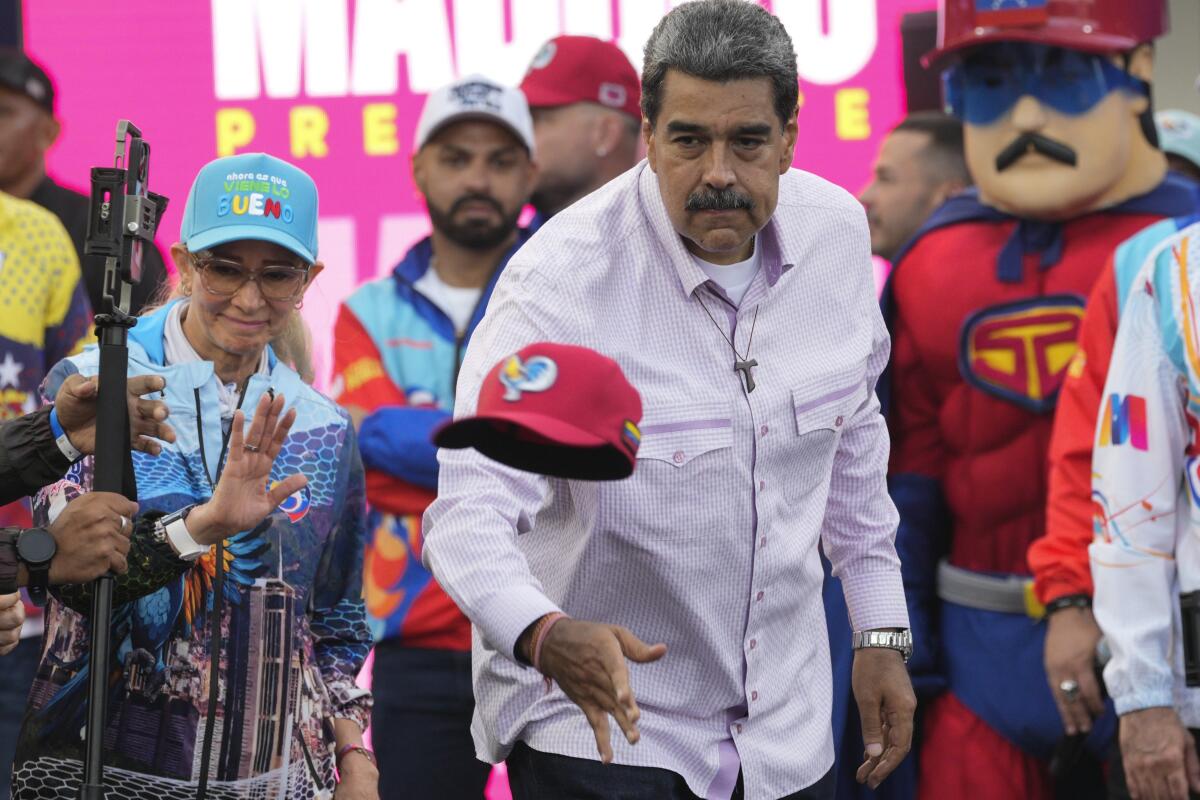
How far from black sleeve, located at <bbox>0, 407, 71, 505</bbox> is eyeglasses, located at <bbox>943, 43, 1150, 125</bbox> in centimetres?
273

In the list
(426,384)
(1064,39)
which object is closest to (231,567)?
(426,384)

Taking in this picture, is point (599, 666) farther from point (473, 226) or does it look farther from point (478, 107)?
point (478, 107)

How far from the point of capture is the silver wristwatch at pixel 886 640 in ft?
10.3

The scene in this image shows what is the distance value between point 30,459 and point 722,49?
1219 mm

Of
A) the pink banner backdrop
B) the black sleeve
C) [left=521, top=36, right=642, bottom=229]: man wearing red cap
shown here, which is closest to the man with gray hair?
the black sleeve

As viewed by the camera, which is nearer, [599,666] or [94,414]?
[599,666]

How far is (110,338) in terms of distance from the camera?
2.74 meters

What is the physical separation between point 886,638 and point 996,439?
1599 millimetres

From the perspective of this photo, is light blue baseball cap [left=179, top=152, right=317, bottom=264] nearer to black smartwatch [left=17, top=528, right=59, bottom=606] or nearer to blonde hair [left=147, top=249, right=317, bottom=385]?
blonde hair [left=147, top=249, right=317, bottom=385]

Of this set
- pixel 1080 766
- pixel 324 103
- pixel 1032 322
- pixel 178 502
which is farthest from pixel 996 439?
pixel 324 103

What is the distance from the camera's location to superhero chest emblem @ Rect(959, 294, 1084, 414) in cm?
458

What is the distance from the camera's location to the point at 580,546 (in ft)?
9.21

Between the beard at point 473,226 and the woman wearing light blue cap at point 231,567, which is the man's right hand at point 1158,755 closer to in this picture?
the woman wearing light blue cap at point 231,567

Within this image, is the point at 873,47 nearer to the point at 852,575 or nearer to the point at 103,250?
the point at 852,575
